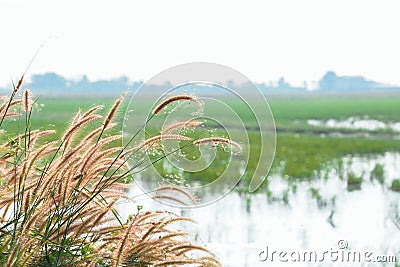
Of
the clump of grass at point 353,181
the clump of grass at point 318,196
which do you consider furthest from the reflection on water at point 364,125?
the clump of grass at point 318,196

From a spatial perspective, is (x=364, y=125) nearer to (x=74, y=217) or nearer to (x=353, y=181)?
(x=353, y=181)

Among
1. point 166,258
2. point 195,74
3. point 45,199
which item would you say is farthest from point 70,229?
point 195,74

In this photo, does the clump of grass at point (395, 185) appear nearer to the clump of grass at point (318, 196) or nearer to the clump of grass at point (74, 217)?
the clump of grass at point (318, 196)

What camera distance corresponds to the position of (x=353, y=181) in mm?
10477

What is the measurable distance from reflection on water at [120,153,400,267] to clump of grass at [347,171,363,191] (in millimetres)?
102

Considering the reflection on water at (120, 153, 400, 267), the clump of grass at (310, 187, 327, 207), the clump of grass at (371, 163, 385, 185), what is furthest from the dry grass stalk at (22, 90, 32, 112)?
the clump of grass at (371, 163, 385, 185)

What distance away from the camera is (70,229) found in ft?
8.96

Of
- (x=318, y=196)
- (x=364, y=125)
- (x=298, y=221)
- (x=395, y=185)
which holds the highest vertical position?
(x=364, y=125)

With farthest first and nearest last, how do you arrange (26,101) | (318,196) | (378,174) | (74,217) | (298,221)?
1. (378,174)
2. (318,196)
3. (298,221)
4. (26,101)
5. (74,217)

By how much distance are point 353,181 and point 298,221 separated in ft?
11.0

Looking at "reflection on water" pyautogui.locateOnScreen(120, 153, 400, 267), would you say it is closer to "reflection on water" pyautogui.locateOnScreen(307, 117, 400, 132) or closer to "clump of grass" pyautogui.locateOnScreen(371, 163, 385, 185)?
"clump of grass" pyautogui.locateOnScreen(371, 163, 385, 185)

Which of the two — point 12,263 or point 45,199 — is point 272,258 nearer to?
point 45,199

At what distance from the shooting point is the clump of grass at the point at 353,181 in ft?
32.9

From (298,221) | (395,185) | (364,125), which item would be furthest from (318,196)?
(364,125)
